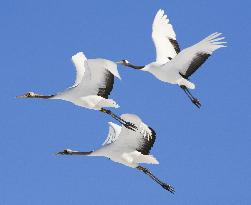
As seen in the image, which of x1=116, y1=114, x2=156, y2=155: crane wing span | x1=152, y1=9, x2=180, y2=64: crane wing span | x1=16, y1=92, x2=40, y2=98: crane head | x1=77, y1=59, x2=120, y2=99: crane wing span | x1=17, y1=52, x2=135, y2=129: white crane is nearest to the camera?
x1=77, y1=59, x2=120, y2=99: crane wing span

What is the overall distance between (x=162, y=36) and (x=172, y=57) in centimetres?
115

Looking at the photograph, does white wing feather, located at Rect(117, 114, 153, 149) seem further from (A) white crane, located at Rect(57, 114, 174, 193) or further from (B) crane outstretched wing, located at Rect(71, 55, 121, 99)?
(B) crane outstretched wing, located at Rect(71, 55, 121, 99)

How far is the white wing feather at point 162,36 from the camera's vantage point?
32.8m

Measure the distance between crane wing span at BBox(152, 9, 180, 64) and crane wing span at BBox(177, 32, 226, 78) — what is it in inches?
102

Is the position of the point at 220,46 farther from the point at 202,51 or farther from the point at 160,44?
Answer: the point at 160,44

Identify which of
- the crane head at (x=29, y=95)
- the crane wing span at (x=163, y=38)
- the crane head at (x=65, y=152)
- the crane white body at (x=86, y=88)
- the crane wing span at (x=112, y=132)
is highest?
the crane wing span at (x=163, y=38)

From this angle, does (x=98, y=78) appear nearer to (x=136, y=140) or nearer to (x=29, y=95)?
(x=136, y=140)

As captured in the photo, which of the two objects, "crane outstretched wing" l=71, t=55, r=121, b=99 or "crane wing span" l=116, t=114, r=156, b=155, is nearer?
"crane outstretched wing" l=71, t=55, r=121, b=99

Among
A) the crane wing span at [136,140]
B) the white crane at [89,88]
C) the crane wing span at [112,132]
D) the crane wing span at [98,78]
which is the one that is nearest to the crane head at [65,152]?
the crane wing span at [112,132]

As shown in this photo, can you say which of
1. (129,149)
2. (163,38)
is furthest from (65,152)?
(163,38)

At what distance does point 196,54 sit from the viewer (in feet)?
95.7

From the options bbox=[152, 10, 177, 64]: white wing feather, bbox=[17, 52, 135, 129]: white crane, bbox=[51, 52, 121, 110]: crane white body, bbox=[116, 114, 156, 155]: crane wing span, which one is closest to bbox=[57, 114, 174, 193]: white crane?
bbox=[116, 114, 156, 155]: crane wing span

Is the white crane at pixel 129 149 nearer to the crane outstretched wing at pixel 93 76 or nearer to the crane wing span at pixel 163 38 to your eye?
the crane outstretched wing at pixel 93 76

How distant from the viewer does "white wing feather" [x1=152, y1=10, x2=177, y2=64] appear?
108 feet
